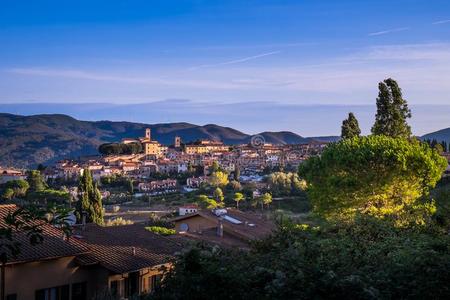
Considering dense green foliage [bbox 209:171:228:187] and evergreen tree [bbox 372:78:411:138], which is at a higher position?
evergreen tree [bbox 372:78:411:138]

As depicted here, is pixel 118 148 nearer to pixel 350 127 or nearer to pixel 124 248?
pixel 350 127

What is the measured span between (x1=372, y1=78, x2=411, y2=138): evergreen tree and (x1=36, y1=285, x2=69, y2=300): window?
19556mm

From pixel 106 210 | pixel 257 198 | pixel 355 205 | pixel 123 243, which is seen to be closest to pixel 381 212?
pixel 355 205

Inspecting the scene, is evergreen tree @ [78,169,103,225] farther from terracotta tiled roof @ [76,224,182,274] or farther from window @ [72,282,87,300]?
window @ [72,282,87,300]

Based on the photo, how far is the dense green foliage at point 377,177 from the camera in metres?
23.8

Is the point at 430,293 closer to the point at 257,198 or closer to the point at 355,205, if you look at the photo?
the point at 355,205

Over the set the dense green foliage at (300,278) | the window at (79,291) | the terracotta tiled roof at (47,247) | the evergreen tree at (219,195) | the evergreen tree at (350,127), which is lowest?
the evergreen tree at (219,195)

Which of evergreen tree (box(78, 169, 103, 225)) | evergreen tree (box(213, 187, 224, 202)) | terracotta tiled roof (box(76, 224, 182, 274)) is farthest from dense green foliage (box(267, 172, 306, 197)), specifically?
terracotta tiled roof (box(76, 224, 182, 274))

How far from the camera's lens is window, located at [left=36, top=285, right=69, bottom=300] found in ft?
47.0

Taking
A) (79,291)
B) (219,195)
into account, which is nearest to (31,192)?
(219,195)

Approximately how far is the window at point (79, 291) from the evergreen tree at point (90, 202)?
676 inches

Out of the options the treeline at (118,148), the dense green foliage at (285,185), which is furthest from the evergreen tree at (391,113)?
the treeline at (118,148)

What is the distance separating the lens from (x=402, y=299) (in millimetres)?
6156

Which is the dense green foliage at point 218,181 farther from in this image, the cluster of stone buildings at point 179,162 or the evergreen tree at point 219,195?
the cluster of stone buildings at point 179,162
